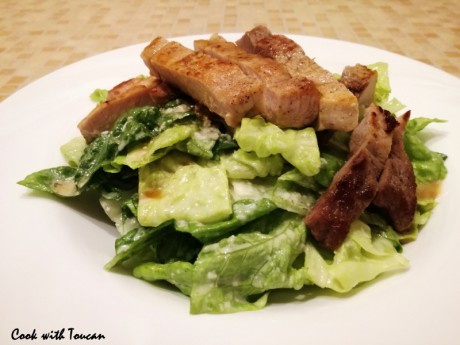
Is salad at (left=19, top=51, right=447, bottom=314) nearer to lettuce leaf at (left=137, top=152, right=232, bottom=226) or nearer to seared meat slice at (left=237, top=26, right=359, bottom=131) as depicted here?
lettuce leaf at (left=137, top=152, right=232, bottom=226)

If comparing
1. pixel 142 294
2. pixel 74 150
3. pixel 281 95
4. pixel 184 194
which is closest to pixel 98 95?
pixel 74 150

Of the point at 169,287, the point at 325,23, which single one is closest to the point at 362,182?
the point at 169,287

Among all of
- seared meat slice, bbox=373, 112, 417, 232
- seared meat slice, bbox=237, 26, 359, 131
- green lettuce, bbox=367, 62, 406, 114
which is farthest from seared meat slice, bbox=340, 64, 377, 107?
green lettuce, bbox=367, 62, 406, 114

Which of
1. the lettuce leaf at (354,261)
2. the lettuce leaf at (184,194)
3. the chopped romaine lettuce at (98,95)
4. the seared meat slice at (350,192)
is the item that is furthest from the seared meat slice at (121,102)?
Result: the lettuce leaf at (354,261)

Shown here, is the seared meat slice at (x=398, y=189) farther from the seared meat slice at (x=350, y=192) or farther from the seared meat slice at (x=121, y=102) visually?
the seared meat slice at (x=121, y=102)

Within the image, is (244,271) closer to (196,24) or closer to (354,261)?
(354,261)

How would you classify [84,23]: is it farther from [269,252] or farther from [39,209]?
[269,252]

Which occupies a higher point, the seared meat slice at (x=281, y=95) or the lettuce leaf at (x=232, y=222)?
the seared meat slice at (x=281, y=95)
